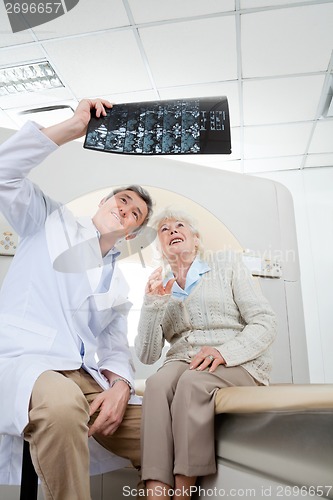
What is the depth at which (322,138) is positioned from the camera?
3836 mm

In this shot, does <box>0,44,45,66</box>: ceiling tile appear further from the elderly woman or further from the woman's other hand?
the woman's other hand

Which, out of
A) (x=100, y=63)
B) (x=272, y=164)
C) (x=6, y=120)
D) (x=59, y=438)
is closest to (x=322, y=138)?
(x=272, y=164)

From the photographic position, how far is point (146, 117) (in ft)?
3.99

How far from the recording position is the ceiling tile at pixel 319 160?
4.11 meters

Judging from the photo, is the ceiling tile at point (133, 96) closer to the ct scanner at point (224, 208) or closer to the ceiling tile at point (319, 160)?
the ct scanner at point (224, 208)

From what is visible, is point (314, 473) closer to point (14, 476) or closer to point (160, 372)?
point (160, 372)

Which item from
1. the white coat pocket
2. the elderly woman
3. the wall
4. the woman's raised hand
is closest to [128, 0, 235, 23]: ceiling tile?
the elderly woman

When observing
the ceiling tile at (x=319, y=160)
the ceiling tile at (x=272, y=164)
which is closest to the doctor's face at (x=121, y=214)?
the ceiling tile at (x=272, y=164)

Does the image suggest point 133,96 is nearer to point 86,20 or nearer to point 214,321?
point 86,20

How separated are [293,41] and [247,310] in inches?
87.5

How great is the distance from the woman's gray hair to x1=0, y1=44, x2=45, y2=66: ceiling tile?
199cm

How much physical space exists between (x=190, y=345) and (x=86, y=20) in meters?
2.28

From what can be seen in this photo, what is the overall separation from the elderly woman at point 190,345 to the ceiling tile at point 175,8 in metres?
1.62

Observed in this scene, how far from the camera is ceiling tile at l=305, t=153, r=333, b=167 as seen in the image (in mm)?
4113
